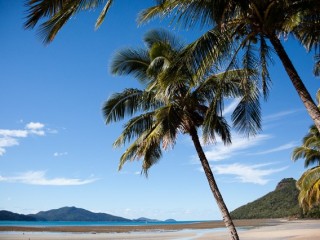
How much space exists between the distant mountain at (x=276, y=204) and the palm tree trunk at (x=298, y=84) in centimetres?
8553

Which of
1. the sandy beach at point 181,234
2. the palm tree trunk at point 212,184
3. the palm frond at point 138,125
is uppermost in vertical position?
the palm frond at point 138,125

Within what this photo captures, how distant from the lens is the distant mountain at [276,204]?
90.1 metres

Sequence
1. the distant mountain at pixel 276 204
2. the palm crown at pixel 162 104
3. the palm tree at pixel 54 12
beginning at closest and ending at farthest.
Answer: the palm tree at pixel 54 12 → the palm crown at pixel 162 104 → the distant mountain at pixel 276 204

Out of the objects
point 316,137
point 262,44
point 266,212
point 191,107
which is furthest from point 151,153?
point 266,212

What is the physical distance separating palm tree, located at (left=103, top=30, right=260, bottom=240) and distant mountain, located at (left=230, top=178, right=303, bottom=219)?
81.3 meters

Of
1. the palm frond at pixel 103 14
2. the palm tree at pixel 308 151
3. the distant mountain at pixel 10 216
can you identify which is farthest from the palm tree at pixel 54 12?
the distant mountain at pixel 10 216

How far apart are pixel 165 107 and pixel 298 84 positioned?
4.92m

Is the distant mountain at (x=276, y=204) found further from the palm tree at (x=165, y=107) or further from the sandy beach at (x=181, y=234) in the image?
the palm tree at (x=165, y=107)

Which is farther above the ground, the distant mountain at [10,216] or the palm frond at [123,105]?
the palm frond at [123,105]

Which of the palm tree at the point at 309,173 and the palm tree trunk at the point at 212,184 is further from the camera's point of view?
the palm tree at the point at 309,173

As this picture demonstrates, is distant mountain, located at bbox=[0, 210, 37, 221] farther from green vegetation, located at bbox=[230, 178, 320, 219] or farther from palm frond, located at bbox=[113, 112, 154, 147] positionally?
palm frond, located at bbox=[113, 112, 154, 147]

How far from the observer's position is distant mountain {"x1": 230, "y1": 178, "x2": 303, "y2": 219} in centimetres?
9008

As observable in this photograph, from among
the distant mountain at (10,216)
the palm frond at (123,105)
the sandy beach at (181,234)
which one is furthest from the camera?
the distant mountain at (10,216)

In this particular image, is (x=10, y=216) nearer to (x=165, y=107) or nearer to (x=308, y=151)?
(x=308, y=151)
